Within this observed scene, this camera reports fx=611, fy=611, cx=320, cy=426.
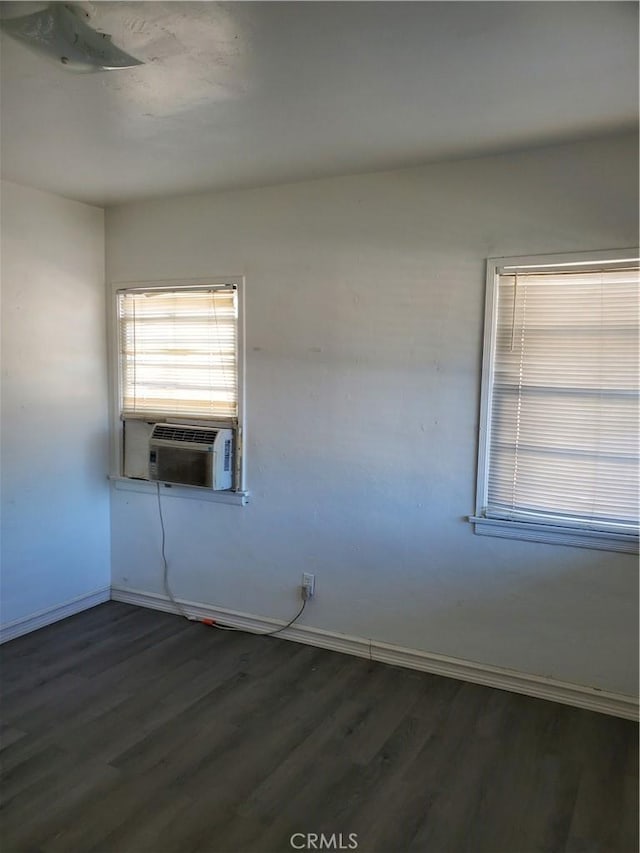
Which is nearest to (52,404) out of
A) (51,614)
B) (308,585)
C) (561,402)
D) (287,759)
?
(51,614)

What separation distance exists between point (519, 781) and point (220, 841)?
1.15m

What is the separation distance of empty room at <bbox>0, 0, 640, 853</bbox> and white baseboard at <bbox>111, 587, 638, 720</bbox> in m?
0.02

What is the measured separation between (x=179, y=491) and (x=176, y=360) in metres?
0.83

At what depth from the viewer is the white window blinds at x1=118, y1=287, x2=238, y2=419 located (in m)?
3.66

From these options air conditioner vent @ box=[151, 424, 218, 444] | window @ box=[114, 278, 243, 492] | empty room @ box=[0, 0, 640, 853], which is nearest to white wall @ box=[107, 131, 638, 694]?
empty room @ box=[0, 0, 640, 853]

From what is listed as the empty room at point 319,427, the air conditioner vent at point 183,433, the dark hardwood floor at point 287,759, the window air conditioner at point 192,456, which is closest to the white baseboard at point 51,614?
the empty room at point 319,427

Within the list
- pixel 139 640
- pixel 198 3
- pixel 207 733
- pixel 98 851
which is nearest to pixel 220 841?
pixel 98 851

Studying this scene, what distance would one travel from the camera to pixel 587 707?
2.86m

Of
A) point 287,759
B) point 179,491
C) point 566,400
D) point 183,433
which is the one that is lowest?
point 287,759

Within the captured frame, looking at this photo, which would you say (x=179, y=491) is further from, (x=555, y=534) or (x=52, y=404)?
(x=555, y=534)

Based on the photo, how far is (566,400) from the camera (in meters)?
2.87

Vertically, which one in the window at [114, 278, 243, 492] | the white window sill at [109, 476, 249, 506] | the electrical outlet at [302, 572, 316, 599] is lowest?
the electrical outlet at [302, 572, 316, 599]

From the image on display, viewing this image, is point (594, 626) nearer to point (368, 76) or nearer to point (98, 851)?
point (98, 851)

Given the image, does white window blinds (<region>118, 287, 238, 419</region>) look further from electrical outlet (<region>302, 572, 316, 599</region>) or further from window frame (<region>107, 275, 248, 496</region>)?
electrical outlet (<region>302, 572, 316, 599</region>)
